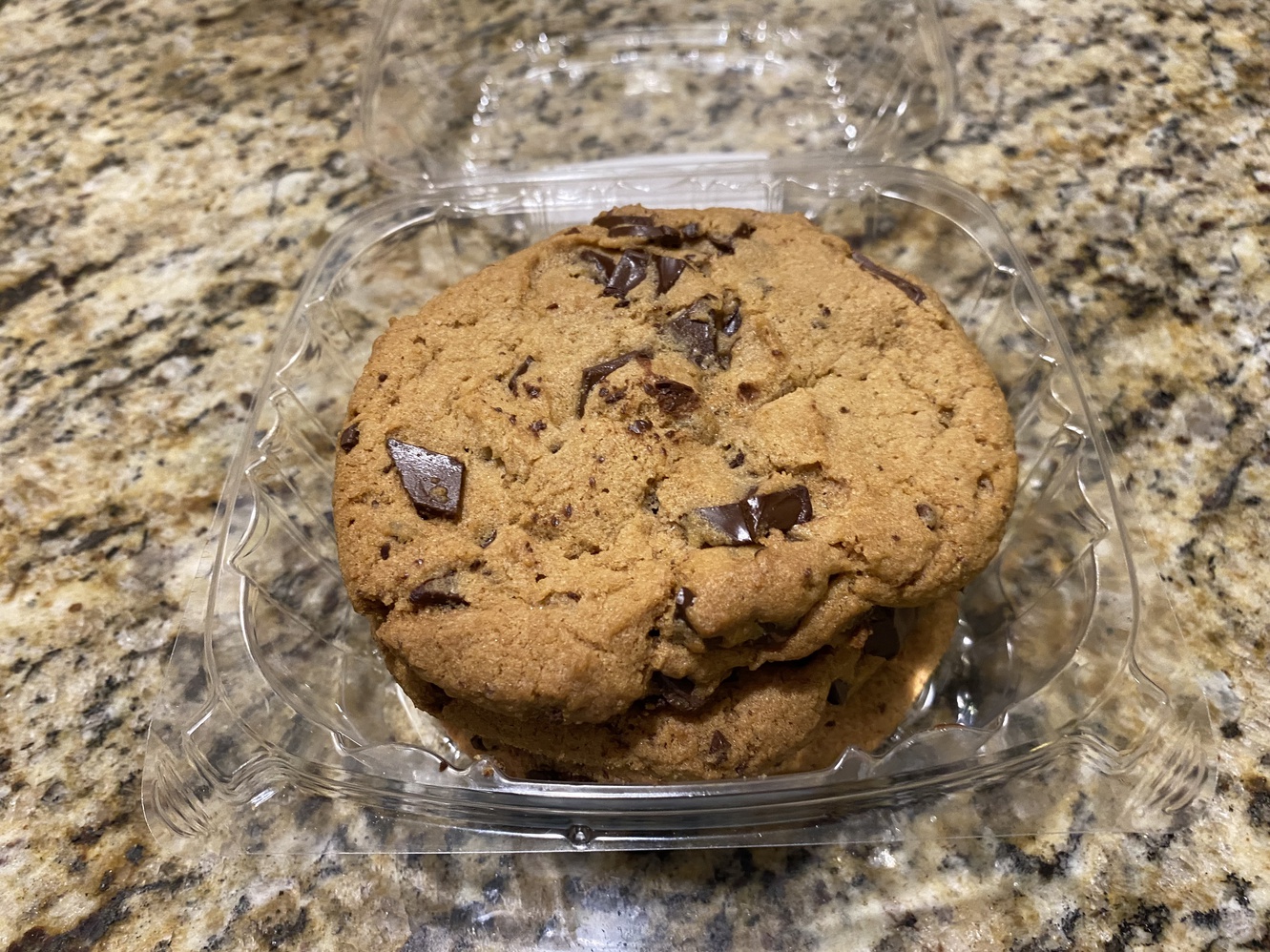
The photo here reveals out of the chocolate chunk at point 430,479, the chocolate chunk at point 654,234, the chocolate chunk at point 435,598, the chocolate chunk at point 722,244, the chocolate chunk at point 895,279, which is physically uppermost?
the chocolate chunk at point 654,234

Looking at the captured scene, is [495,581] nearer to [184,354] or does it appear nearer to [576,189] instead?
[576,189]

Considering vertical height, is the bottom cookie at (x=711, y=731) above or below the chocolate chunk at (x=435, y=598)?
below

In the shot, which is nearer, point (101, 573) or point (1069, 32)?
point (101, 573)

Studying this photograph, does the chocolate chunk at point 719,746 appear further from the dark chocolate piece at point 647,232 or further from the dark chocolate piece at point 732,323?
the dark chocolate piece at point 647,232

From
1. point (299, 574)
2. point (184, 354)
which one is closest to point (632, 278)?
point (299, 574)

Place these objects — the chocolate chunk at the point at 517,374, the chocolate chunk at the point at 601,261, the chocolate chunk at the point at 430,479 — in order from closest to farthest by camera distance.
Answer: the chocolate chunk at the point at 430,479
the chocolate chunk at the point at 517,374
the chocolate chunk at the point at 601,261

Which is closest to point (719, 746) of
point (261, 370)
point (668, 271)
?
point (668, 271)

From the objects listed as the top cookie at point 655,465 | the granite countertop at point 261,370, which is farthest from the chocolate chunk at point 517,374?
the granite countertop at point 261,370
